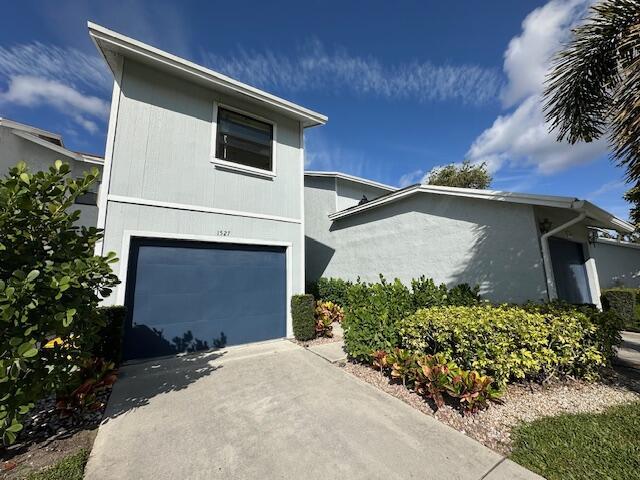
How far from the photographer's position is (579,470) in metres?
2.55

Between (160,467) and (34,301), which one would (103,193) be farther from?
(160,467)

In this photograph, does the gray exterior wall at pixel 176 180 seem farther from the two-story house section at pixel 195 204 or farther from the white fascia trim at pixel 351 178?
the white fascia trim at pixel 351 178

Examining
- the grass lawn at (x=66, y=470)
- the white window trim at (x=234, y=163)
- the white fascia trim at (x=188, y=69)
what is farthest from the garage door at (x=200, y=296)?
the white fascia trim at (x=188, y=69)

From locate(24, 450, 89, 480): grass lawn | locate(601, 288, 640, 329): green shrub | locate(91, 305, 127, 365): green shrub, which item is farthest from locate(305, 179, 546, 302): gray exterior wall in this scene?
locate(24, 450, 89, 480): grass lawn

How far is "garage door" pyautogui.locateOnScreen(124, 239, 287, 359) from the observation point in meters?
5.93

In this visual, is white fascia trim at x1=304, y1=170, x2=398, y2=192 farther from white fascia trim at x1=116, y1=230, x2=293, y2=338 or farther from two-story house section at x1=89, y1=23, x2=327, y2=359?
white fascia trim at x1=116, y1=230, x2=293, y2=338

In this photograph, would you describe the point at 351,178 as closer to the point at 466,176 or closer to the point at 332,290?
Answer: the point at 332,290

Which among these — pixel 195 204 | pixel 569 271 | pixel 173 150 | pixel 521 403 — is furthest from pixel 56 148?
pixel 569 271

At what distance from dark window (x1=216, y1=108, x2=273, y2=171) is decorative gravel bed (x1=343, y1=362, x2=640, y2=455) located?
6.40 meters

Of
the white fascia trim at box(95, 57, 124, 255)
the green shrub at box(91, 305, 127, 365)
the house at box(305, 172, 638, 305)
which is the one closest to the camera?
the green shrub at box(91, 305, 127, 365)

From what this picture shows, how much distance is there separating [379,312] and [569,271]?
684 cm

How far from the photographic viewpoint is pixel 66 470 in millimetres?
2605

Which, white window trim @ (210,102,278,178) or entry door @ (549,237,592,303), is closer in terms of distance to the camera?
white window trim @ (210,102,278,178)

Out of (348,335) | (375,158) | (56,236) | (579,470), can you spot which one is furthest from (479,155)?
(56,236)
